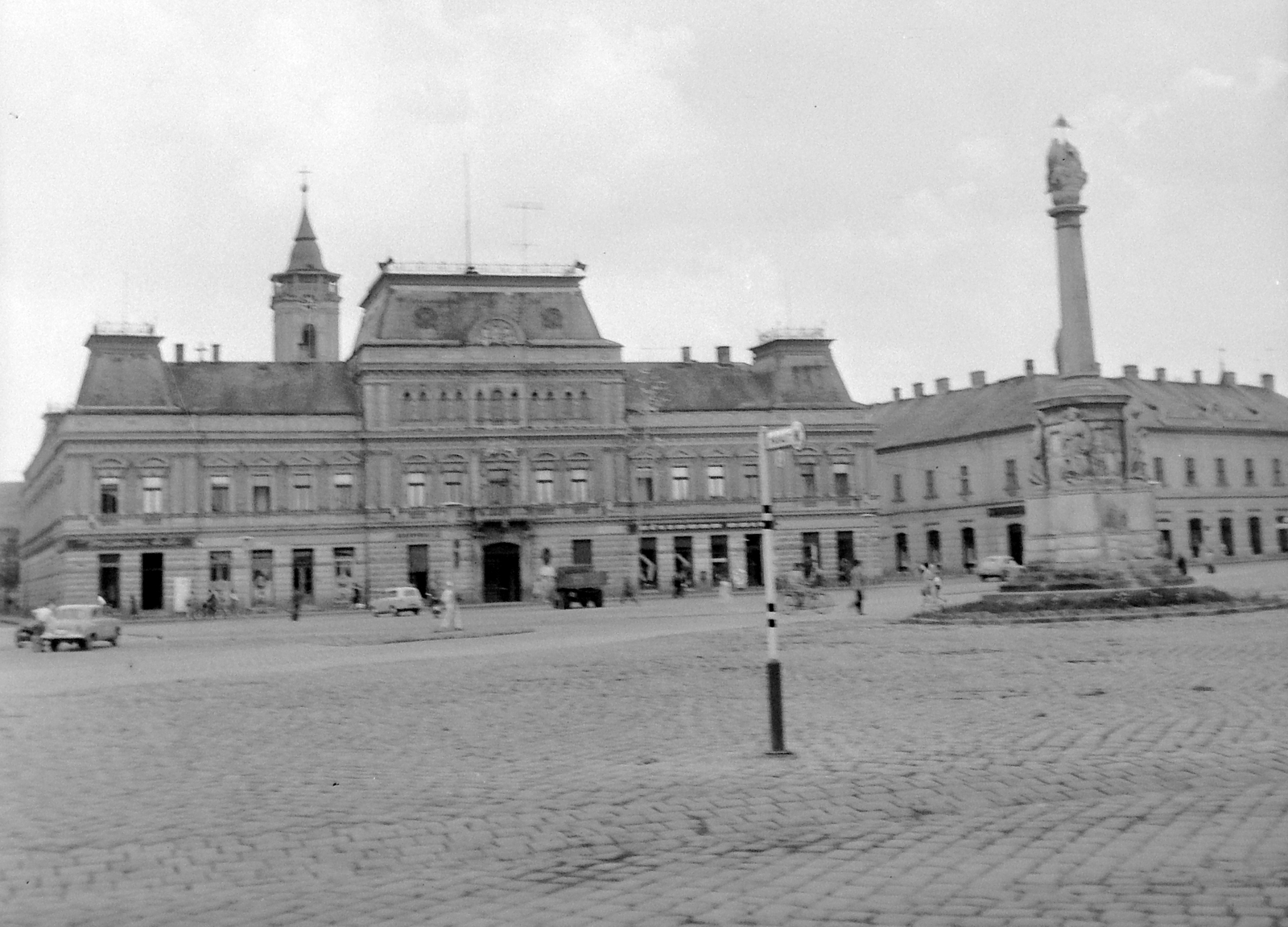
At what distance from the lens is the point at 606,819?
29.9 ft

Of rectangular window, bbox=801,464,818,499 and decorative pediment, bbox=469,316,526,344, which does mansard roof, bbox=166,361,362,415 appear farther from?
rectangular window, bbox=801,464,818,499

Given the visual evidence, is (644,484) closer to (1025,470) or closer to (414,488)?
(414,488)

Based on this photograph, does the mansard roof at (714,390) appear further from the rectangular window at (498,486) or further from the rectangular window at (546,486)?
the rectangular window at (498,486)

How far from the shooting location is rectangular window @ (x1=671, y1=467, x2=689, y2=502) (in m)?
74.4

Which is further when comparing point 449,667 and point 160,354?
point 160,354

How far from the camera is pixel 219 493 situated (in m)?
68.4

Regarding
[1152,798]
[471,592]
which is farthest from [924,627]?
[471,592]

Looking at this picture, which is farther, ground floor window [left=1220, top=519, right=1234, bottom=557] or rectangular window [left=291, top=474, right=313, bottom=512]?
ground floor window [left=1220, top=519, right=1234, bottom=557]

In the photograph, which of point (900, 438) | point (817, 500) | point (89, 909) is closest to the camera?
point (89, 909)

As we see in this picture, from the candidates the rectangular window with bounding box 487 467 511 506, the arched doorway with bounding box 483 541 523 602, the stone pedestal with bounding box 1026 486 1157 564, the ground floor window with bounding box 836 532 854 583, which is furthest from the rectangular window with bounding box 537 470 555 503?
the stone pedestal with bounding box 1026 486 1157 564

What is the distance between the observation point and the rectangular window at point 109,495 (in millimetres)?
66438

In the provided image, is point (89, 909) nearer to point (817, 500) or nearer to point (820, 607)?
point (820, 607)

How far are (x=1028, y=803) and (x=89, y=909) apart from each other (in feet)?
18.6

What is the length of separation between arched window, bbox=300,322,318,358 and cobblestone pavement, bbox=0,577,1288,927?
78.8 meters
